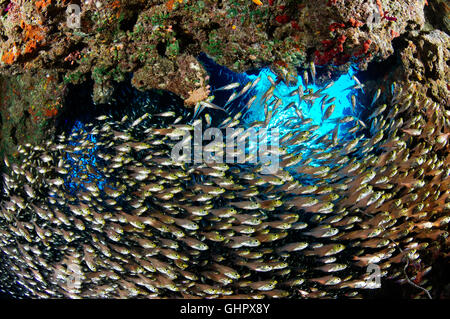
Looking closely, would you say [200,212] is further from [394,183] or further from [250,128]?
[394,183]

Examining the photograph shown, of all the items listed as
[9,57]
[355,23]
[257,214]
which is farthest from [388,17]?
[9,57]

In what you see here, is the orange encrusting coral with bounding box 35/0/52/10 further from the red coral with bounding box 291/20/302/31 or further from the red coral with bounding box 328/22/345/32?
the red coral with bounding box 328/22/345/32

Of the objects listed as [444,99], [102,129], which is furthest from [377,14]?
[102,129]

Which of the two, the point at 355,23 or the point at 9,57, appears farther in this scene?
the point at 9,57

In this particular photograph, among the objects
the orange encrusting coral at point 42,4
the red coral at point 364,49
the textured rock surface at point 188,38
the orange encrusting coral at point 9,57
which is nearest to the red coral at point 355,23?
the textured rock surface at point 188,38

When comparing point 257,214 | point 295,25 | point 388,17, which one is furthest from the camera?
point 388,17

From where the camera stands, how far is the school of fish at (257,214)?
460 cm

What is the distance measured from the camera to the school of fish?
4598 mm

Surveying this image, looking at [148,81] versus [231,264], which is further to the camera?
[148,81]

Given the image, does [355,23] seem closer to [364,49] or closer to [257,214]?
[364,49]

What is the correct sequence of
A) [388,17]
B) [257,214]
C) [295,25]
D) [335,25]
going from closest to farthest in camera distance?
[257,214]
[335,25]
[295,25]
[388,17]

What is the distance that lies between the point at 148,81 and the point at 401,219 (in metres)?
5.72

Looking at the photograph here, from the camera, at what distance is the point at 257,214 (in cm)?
473

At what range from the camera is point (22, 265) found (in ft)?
22.6
